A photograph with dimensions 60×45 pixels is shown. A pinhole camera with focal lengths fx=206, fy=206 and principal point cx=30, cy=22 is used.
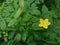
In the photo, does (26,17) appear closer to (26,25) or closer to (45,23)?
(26,25)

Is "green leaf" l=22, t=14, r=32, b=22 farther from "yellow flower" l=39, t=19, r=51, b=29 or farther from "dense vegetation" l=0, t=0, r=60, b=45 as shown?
"yellow flower" l=39, t=19, r=51, b=29

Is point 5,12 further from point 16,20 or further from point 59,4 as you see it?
point 59,4

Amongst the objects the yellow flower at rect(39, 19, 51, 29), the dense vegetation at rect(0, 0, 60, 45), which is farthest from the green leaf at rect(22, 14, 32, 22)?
the yellow flower at rect(39, 19, 51, 29)

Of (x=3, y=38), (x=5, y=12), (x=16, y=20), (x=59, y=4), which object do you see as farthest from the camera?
(x=59, y=4)

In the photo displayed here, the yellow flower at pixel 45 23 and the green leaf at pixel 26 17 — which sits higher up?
the green leaf at pixel 26 17

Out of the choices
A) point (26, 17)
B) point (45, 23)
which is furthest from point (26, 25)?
point (45, 23)

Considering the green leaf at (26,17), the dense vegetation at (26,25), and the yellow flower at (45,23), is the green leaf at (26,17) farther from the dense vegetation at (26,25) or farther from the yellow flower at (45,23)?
the yellow flower at (45,23)

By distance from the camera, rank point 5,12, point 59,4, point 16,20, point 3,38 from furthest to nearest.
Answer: point 59,4 < point 3,38 < point 5,12 < point 16,20

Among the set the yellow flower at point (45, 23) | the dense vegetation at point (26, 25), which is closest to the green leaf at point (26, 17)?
the dense vegetation at point (26, 25)

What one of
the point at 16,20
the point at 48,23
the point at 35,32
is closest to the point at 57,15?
the point at 48,23
